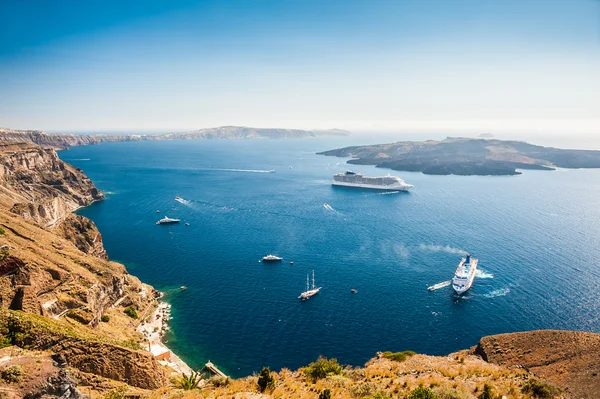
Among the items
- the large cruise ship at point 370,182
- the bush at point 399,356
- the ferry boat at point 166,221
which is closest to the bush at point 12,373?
the bush at point 399,356

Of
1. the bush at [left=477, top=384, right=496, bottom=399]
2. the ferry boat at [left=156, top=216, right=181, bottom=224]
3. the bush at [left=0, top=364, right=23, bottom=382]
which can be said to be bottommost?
the ferry boat at [left=156, top=216, right=181, bottom=224]

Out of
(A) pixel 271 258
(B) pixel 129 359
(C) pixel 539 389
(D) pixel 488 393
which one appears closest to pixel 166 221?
(A) pixel 271 258

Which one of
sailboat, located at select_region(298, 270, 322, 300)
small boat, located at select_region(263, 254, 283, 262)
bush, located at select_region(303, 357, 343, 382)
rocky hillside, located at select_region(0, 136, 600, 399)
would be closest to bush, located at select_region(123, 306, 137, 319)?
rocky hillside, located at select_region(0, 136, 600, 399)

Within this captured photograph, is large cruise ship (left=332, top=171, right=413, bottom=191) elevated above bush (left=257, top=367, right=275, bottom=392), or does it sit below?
above

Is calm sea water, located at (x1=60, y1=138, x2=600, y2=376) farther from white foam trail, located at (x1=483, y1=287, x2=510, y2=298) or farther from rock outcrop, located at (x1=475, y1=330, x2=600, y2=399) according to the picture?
rock outcrop, located at (x1=475, y1=330, x2=600, y2=399)

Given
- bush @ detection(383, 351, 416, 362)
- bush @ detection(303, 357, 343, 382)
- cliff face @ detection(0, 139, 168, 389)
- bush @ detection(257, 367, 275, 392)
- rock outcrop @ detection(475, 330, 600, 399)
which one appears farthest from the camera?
bush @ detection(383, 351, 416, 362)

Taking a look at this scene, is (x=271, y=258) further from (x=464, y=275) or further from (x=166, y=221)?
(x=166, y=221)

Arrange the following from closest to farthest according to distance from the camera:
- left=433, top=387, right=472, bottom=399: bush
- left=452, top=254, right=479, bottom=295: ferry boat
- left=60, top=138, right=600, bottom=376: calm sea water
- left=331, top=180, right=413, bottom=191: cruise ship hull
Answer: left=433, top=387, right=472, bottom=399: bush < left=60, top=138, right=600, bottom=376: calm sea water < left=452, top=254, right=479, bottom=295: ferry boat < left=331, top=180, right=413, bottom=191: cruise ship hull

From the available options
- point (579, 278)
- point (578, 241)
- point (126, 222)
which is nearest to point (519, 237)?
point (578, 241)
